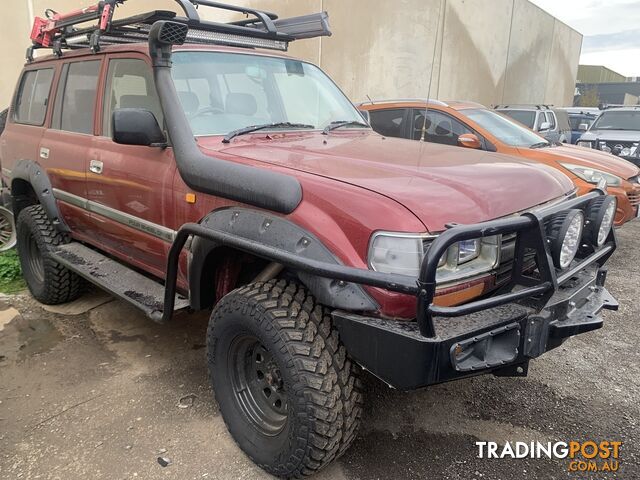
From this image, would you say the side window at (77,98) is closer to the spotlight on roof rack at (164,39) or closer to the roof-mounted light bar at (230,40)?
the roof-mounted light bar at (230,40)

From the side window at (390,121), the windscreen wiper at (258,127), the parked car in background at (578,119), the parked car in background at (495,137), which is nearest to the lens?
the windscreen wiper at (258,127)

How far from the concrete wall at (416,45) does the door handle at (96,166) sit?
2.83 m

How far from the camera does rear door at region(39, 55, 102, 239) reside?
379cm

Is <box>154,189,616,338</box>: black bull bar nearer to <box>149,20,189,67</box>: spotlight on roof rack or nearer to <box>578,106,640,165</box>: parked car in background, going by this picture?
<box>149,20,189,67</box>: spotlight on roof rack

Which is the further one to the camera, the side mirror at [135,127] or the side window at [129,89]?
the side window at [129,89]

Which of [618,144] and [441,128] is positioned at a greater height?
[441,128]

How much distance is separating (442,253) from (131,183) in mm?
2195

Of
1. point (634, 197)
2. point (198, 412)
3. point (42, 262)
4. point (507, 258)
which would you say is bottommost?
point (198, 412)

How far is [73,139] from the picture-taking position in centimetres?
394

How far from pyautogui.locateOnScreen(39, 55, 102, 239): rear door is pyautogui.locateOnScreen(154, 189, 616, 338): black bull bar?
1.62 metres

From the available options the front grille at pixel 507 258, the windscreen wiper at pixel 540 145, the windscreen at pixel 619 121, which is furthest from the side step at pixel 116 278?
the windscreen at pixel 619 121

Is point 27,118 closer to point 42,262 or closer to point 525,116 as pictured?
point 42,262

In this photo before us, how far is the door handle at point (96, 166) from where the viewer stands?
359 centimetres

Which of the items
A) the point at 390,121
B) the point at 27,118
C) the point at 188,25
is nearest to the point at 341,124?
the point at 188,25
